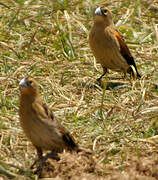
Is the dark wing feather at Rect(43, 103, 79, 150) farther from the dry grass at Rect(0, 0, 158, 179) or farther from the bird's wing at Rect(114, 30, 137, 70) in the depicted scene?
the bird's wing at Rect(114, 30, 137, 70)

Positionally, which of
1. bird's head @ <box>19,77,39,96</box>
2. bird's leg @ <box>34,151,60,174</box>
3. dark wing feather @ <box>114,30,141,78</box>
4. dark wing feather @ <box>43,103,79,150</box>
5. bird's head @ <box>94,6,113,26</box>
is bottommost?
bird's leg @ <box>34,151,60,174</box>

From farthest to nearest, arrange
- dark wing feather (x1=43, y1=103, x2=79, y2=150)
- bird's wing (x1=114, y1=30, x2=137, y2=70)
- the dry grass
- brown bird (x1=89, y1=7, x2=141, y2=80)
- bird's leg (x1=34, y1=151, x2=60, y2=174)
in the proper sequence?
bird's wing (x1=114, y1=30, x2=137, y2=70), brown bird (x1=89, y1=7, x2=141, y2=80), the dry grass, dark wing feather (x1=43, y1=103, x2=79, y2=150), bird's leg (x1=34, y1=151, x2=60, y2=174)

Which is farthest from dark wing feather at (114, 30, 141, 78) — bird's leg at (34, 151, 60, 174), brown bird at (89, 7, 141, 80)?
bird's leg at (34, 151, 60, 174)

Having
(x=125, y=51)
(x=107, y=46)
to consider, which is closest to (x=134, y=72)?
(x=125, y=51)

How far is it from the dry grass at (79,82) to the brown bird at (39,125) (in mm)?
268

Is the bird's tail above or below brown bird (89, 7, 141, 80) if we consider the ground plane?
below

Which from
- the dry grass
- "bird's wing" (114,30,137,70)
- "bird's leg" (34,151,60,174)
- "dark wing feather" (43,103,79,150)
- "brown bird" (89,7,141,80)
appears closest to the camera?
"bird's leg" (34,151,60,174)

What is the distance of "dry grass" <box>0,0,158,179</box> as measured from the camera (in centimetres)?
475

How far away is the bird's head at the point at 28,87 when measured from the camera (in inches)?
173

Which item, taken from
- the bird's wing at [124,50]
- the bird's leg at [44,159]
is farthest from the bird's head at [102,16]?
the bird's leg at [44,159]

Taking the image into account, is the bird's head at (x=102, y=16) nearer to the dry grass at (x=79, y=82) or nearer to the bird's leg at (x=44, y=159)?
the dry grass at (x=79, y=82)

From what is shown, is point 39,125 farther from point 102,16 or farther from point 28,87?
point 102,16

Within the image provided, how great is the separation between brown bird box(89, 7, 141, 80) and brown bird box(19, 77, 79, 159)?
7.31ft

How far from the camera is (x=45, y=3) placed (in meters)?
8.41
